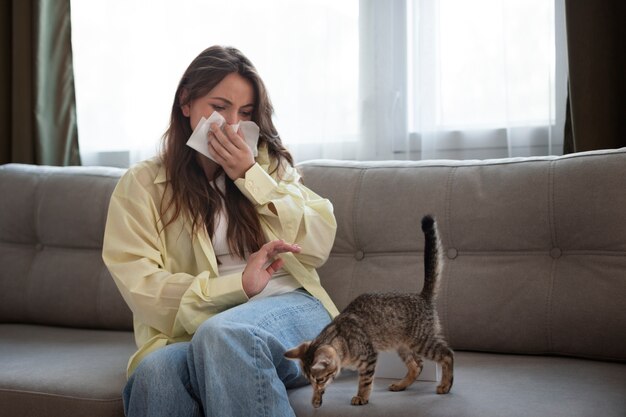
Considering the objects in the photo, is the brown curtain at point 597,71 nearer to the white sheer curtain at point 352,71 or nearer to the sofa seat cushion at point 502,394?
the white sheer curtain at point 352,71

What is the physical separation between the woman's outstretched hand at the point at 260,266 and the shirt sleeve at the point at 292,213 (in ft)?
0.51

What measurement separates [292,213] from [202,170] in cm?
32

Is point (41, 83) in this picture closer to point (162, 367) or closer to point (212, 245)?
point (212, 245)

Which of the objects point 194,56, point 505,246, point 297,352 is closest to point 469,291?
point 505,246

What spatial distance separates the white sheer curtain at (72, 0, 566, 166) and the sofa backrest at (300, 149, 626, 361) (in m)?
0.45

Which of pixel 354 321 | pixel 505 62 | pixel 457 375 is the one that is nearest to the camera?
pixel 354 321

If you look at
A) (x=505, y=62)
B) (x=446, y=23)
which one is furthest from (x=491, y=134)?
(x=446, y=23)

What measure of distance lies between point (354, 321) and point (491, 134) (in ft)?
3.94

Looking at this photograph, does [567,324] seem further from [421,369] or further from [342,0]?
[342,0]

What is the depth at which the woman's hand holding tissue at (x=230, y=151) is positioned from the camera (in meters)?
1.95

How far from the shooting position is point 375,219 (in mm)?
2256

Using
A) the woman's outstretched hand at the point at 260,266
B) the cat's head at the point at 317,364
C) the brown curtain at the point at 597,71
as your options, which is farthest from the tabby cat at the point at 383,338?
the brown curtain at the point at 597,71

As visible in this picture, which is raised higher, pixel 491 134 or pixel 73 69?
pixel 73 69

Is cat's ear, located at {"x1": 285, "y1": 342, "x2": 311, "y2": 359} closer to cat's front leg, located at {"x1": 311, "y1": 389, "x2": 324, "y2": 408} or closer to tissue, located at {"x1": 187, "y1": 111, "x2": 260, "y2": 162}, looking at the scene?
cat's front leg, located at {"x1": 311, "y1": 389, "x2": 324, "y2": 408}
